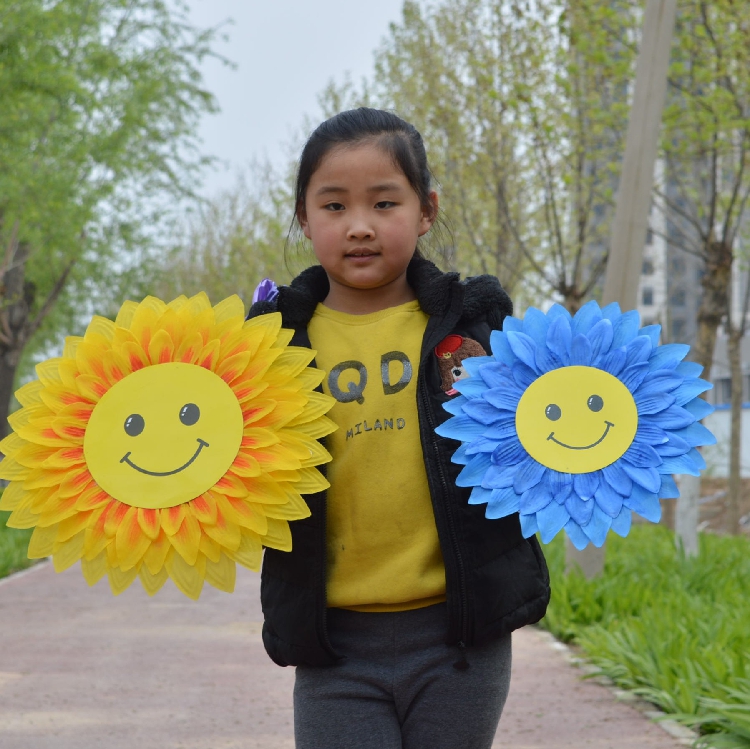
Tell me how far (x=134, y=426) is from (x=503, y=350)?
72 centimetres

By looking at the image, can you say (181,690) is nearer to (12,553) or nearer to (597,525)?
(597,525)

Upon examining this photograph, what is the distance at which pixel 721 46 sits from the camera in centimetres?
1084

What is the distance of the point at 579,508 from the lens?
2.15m

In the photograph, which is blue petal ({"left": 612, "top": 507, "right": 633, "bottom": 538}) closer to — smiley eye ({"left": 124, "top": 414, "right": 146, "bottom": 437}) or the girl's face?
the girl's face

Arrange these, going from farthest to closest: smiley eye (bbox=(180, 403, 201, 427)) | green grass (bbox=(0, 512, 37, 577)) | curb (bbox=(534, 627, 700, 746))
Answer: green grass (bbox=(0, 512, 37, 577)) → curb (bbox=(534, 627, 700, 746)) → smiley eye (bbox=(180, 403, 201, 427))

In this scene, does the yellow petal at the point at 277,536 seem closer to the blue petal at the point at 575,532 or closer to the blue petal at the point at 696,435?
the blue petal at the point at 575,532

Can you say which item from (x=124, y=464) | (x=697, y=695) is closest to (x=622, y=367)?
(x=124, y=464)

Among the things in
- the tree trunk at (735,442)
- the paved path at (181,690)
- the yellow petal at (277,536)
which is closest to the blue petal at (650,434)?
the yellow petal at (277,536)

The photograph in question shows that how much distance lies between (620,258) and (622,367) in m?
5.76

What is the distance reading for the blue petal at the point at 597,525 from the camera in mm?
2131

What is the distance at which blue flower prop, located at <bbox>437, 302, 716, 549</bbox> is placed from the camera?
2135 mm

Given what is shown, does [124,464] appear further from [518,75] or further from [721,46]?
[518,75]

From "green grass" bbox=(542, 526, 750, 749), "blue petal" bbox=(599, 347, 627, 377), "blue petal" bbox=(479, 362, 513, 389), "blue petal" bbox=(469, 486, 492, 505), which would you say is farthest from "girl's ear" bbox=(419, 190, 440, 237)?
"green grass" bbox=(542, 526, 750, 749)

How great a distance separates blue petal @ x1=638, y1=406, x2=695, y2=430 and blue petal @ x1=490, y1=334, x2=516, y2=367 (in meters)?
0.27
